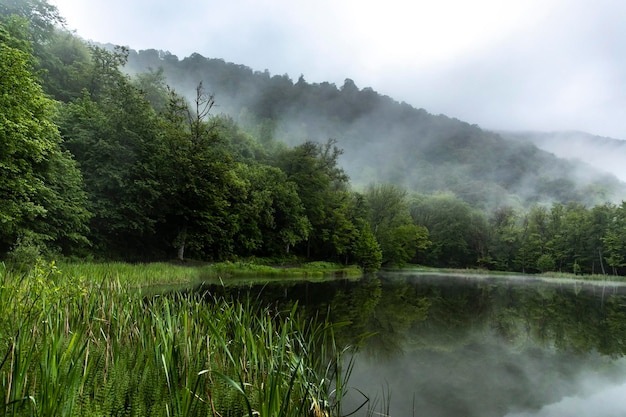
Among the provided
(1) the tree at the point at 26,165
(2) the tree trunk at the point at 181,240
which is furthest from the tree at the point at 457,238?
(1) the tree at the point at 26,165

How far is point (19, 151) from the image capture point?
1477 centimetres

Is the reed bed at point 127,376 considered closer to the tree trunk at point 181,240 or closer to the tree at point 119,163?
the tree at point 119,163

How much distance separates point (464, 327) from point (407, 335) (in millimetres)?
2849

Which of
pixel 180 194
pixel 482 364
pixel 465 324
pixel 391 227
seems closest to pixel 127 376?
pixel 482 364

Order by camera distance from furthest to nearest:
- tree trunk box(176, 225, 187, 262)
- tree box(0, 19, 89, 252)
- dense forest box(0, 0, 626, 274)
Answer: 1. tree trunk box(176, 225, 187, 262)
2. dense forest box(0, 0, 626, 274)
3. tree box(0, 19, 89, 252)

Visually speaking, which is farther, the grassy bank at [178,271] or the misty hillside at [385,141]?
the misty hillside at [385,141]

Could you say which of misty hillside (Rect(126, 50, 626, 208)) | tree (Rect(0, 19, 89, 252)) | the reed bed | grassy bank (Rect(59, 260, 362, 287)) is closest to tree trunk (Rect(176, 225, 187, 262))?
grassy bank (Rect(59, 260, 362, 287))

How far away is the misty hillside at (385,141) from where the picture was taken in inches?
5256

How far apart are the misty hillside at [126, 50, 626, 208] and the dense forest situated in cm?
1189

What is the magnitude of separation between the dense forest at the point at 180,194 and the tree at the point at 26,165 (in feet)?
0.21

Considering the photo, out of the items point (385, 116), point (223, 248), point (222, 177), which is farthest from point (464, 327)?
point (385, 116)

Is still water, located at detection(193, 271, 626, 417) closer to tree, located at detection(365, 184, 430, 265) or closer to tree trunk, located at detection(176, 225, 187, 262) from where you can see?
tree trunk, located at detection(176, 225, 187, 262)

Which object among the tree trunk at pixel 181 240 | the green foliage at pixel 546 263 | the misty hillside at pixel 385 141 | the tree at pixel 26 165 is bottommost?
the green foliage at pixel 546 263

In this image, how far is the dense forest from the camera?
16.2 meters
